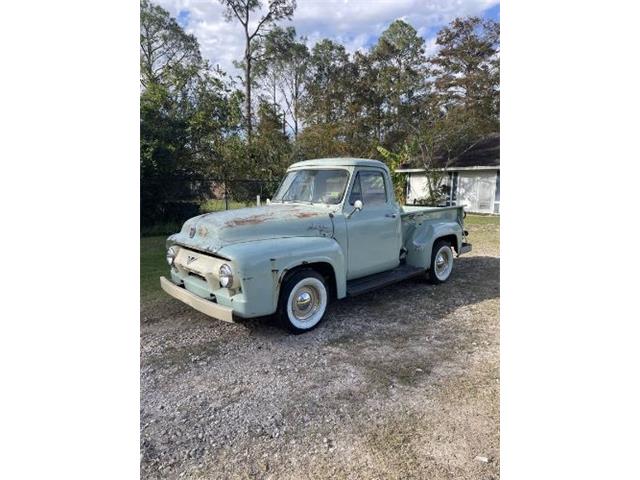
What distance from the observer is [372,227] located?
187 inches

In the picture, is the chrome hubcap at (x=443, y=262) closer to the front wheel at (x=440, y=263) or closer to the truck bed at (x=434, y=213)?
the front wheel at (x=440, y=263)

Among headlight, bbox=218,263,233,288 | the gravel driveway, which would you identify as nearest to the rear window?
the gravel driveway

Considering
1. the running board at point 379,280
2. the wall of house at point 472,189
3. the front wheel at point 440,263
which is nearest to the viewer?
the running board at point 379,280

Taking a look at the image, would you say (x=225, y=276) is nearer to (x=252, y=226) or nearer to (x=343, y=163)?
(x=252, y=226)

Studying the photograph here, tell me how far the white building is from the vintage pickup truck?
14.5m

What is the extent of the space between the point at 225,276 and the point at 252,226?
670mm

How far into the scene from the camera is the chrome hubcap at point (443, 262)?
6067 millimetres

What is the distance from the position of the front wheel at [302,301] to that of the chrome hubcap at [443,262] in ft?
8.66

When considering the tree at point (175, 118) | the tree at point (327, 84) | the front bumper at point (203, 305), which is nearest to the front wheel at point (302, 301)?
the front bumper at point (203, 305)

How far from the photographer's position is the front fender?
11.1ft

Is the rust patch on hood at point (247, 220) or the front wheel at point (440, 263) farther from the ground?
the rust patch on hood at point (247, 220)

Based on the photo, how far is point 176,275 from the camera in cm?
432
